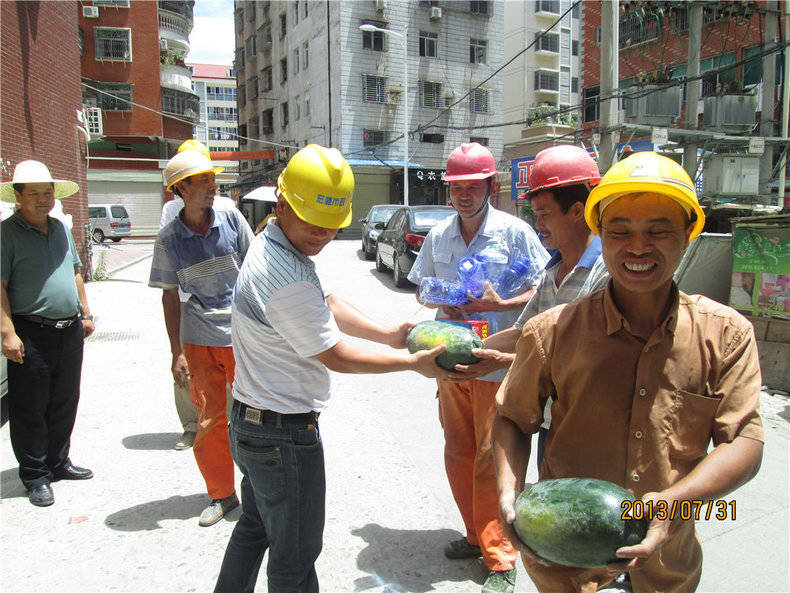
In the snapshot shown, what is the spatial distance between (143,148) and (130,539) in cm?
3798

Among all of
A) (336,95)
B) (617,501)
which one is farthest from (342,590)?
(336,95)

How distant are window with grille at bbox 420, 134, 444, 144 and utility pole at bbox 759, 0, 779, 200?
71.1 ft

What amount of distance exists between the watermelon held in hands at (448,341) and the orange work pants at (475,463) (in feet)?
1.33

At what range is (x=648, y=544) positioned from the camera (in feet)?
4.71

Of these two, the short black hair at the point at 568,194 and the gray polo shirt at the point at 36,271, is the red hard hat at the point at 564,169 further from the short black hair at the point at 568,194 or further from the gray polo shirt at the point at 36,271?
the gray polo shirt at the point at 36,271

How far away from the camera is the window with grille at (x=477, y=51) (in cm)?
3866

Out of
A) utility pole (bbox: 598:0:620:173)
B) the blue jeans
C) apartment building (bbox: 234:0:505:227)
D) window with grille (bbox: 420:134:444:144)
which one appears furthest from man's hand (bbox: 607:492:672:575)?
window with grille (bbox: 420:134:444:144)

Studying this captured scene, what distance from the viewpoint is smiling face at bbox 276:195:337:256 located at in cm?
230

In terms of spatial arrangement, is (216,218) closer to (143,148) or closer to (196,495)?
(196,495)

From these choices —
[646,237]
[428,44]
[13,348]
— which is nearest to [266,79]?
[428,44]

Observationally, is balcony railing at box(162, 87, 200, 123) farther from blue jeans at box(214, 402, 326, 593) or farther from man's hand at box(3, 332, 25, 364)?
blue jeans at box(214, 402, 326, 593)

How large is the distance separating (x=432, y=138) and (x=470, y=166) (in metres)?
35.7

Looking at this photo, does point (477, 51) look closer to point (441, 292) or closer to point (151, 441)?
point (151, 441)
